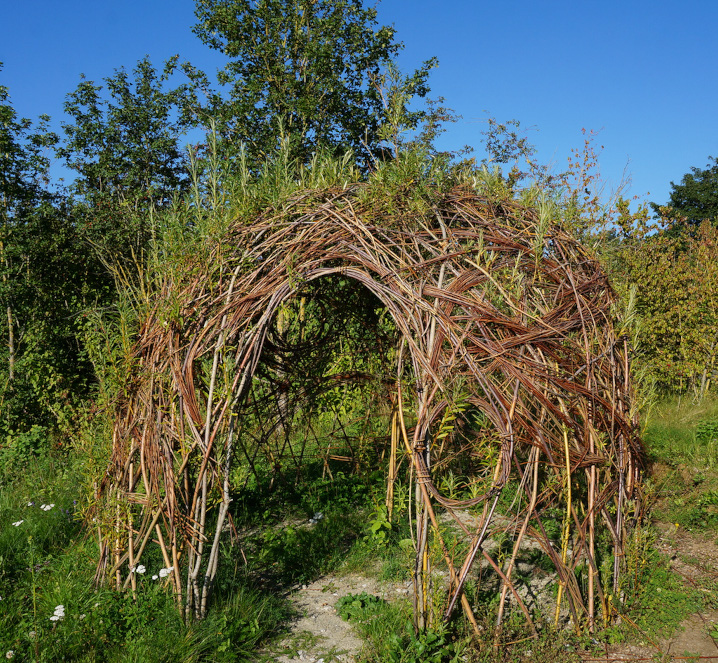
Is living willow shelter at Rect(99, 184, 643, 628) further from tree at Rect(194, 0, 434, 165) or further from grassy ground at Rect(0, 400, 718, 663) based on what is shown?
tree at Rect(194, 0, 434, 165)

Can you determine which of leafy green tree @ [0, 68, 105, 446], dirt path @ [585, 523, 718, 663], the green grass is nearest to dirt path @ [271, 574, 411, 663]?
dirt path @ [585, 523, 718, 663]

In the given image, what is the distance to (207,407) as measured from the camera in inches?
127

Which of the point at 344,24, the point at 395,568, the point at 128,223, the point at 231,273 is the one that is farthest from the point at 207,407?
the point at 344,24

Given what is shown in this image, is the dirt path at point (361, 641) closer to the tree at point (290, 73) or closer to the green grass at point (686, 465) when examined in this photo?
the green grass at point (686, 465)

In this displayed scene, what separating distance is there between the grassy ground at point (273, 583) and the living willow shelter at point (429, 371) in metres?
0.18

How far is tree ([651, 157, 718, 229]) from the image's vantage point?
1097 inches

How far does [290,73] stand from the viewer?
1099cm

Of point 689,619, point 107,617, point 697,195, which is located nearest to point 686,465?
point 689,619

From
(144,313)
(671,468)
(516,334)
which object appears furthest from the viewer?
(671,468)

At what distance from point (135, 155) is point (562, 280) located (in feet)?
33.4

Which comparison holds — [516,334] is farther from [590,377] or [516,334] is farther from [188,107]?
[188,107]

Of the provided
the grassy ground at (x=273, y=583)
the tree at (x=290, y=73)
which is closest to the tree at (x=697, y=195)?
the tree at (x=290, y=73)

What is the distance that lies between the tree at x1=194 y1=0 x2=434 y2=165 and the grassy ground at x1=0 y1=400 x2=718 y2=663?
6930 millimetres

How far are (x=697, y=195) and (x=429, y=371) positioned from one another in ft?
99.9
